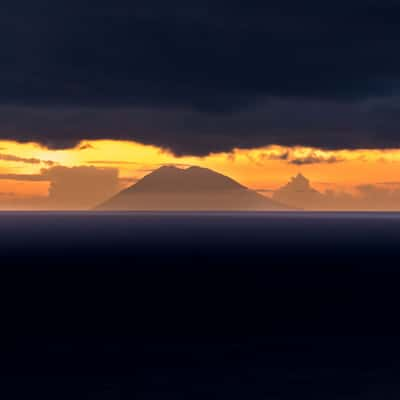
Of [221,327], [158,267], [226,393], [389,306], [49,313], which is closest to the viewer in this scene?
[226,393]

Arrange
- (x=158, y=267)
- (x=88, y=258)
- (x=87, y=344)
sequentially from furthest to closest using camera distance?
(x=88, y=258) < (x=158, y=267) < (x=87, y=344)

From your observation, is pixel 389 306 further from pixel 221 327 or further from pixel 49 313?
pixel 49 313

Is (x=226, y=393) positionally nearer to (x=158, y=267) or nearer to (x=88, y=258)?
(x=158, y=267)

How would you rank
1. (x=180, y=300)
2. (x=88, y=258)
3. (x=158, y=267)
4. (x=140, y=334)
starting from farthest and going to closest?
1. (x=88, y=258)
2. (x=158, y=267)
3. (x=180, y=300)
4. (x=140, y=334)

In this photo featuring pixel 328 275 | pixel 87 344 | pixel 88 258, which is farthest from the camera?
pixel 88 258

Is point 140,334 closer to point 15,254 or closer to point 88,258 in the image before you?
point 88,258

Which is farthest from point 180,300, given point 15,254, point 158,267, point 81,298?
point 15,254

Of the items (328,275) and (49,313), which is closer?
(49,313)

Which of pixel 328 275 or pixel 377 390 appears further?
pixel 328 275

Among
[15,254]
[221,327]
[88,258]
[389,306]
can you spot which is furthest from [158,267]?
[221,327]
